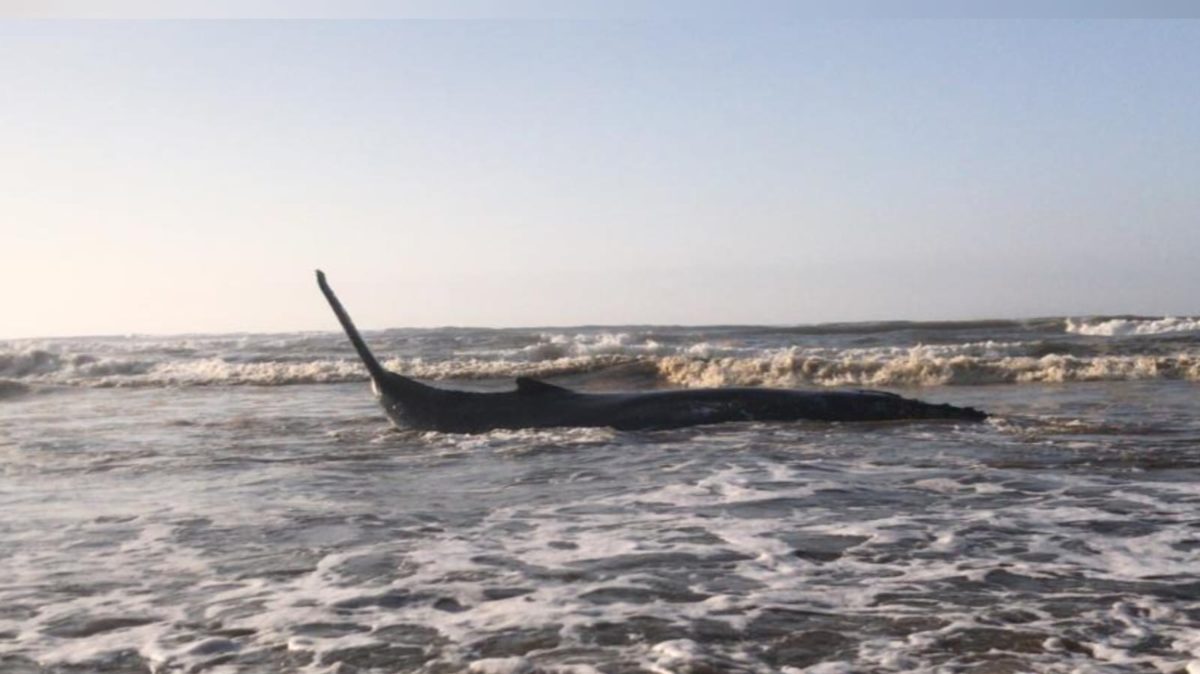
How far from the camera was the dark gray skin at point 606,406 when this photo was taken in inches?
404

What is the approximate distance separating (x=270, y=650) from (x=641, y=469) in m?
4.35

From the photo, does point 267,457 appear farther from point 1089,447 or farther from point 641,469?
point 1089,447

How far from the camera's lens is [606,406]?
10.3m

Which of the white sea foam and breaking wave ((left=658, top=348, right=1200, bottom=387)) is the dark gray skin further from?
the white sea foam

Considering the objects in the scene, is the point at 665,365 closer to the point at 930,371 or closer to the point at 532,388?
the point at 930,371

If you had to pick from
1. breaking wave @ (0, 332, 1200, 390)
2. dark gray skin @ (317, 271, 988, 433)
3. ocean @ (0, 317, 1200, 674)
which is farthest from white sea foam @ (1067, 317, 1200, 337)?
dark gray skin @ (317, 271, 988, 433)

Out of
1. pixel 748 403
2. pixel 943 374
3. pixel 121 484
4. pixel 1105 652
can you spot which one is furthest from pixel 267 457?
pixel 943 374

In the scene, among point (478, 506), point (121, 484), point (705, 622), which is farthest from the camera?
point (121, 484)

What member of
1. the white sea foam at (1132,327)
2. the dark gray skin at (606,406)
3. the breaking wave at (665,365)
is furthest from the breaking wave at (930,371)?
the white sea foam at (1132,327)

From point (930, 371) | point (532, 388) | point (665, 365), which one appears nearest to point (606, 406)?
point (532, 388)

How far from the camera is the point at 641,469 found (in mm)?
8055

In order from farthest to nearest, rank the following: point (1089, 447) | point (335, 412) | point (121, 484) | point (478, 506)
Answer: point (335, 412) → point (1089, 447) → point (121, 484) → point (478, 506)

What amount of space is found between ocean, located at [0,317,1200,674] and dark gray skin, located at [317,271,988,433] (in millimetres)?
217

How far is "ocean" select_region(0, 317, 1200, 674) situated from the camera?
388cm
